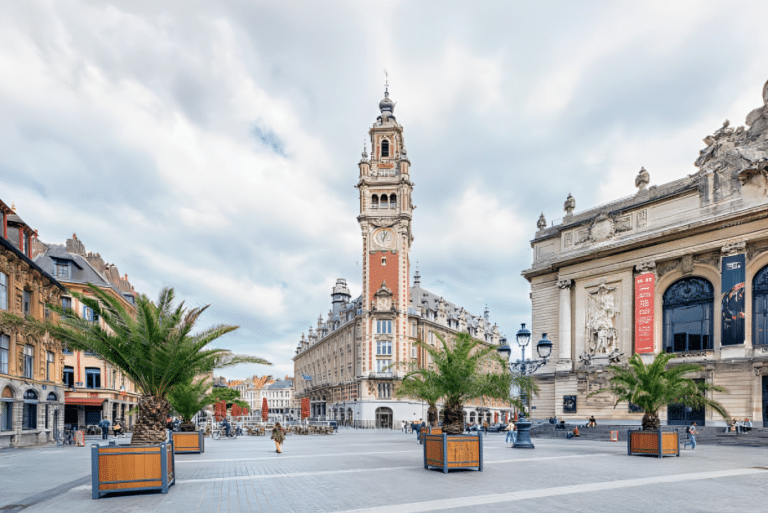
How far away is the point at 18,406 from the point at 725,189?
45.6m

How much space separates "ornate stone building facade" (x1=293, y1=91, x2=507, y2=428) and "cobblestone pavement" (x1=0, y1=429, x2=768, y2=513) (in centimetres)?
5250

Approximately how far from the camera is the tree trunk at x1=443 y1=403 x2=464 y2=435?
18.9 m

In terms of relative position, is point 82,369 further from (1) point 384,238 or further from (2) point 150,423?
(1) point 384,238

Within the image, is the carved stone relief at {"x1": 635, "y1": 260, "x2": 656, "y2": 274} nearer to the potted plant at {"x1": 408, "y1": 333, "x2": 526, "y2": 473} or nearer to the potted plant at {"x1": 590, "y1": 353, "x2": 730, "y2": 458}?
the potted plant at {"x1": 590, "y1": 353, "x2": 730, "y2": 458}

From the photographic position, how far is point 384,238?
76438mm

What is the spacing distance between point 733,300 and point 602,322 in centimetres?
1034

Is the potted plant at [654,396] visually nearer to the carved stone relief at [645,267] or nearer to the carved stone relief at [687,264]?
the carved stone relief at [687,264]

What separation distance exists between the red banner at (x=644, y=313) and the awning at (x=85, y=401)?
140ft

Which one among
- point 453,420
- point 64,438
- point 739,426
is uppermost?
point 453,420

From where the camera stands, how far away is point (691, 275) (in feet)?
134

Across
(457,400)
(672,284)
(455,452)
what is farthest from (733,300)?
(455,452)

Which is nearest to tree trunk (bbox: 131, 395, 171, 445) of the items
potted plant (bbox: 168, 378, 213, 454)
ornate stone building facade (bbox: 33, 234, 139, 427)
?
potted plant (bbox: 168, 378, 213, 454)

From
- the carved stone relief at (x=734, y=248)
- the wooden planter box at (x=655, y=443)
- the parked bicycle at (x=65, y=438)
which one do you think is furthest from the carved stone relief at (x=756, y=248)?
the parked bicycle at (x=65, y=438)

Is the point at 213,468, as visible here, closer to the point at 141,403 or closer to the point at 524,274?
the point at 141,403
